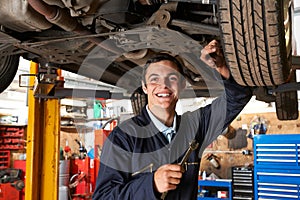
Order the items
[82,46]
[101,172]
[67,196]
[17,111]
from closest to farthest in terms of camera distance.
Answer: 1. [101,172]
2. [82,46]
3. [67,196]
4. [17,111]

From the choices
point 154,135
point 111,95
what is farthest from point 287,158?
point 154,135

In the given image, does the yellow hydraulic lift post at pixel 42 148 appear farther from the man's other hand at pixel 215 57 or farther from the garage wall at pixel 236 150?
the garage wall at pixel 236 150

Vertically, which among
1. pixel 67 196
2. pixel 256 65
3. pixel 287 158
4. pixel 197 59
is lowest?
pixel 67 196

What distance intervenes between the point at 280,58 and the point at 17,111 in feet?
19.6

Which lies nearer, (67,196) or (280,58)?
(280,58)

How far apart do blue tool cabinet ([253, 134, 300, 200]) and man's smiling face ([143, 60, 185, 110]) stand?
8.01ft

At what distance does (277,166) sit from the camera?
11.9 feet

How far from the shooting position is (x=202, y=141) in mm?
1521

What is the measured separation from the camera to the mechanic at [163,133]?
127 cm

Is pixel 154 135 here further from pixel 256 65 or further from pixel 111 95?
pixel 111 95

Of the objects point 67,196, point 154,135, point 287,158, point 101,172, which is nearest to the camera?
point 101,172

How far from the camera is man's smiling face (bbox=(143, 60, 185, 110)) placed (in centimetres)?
140

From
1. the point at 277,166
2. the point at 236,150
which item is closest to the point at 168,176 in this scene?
the point at 277,166

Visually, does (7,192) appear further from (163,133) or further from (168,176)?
(168,176)
